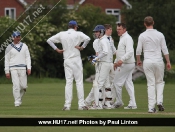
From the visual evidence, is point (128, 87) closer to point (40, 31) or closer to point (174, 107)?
point (174, 107)

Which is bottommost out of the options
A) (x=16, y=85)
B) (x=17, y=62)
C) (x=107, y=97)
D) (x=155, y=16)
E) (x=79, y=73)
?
(x=107, y=97)

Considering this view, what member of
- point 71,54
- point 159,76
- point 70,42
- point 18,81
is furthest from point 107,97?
point 18,81

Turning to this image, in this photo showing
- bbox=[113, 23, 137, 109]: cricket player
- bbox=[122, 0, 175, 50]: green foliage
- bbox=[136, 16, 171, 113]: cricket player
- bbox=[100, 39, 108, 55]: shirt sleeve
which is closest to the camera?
bbox=[136, 16, 171, 113]: cricket player

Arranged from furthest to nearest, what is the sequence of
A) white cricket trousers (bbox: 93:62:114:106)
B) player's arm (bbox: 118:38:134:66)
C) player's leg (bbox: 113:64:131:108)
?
1. player's leg (bbox: 113:64:131:108)
2. white cricket trousers (bbox: 93:62:114:106)
3. player's arm (bbox: 118:38:134:66)

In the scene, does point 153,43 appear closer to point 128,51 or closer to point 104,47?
point 104,47

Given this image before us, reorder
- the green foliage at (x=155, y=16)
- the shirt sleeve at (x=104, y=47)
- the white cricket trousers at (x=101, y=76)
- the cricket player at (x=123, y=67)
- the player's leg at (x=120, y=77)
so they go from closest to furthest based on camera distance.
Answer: the shirt sleeve at (x=104, y=47) → the white cricket trousers at (x=101, y=76) → the cricket player at (x=123, y=67) → the player's leg at (x=120, y=77) → the green foliage at (x=155, y=16)

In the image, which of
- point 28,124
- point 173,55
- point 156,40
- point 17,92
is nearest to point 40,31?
point 173,55

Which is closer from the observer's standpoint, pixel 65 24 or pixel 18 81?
pixel 18 81

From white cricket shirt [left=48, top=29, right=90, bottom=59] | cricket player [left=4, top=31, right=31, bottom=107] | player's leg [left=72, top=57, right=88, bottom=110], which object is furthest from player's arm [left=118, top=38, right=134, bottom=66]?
cricket player [left=4, top=31, right=31, bottom=107]

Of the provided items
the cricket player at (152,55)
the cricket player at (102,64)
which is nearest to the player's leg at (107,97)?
the cricket player at (102,64)

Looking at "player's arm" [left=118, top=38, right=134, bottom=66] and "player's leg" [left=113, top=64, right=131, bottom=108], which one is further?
"player's leg" [left=113, top=64, right=131, bottom=108]

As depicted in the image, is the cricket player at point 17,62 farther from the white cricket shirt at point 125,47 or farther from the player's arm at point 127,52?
the player's arm at point 127,52

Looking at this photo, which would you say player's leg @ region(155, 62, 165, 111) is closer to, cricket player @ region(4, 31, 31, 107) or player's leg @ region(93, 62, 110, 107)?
player's leg @ region(93, 62, 110, 107)

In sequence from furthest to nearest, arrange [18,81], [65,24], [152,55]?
[65,24] → [18,81] → [152,55]
